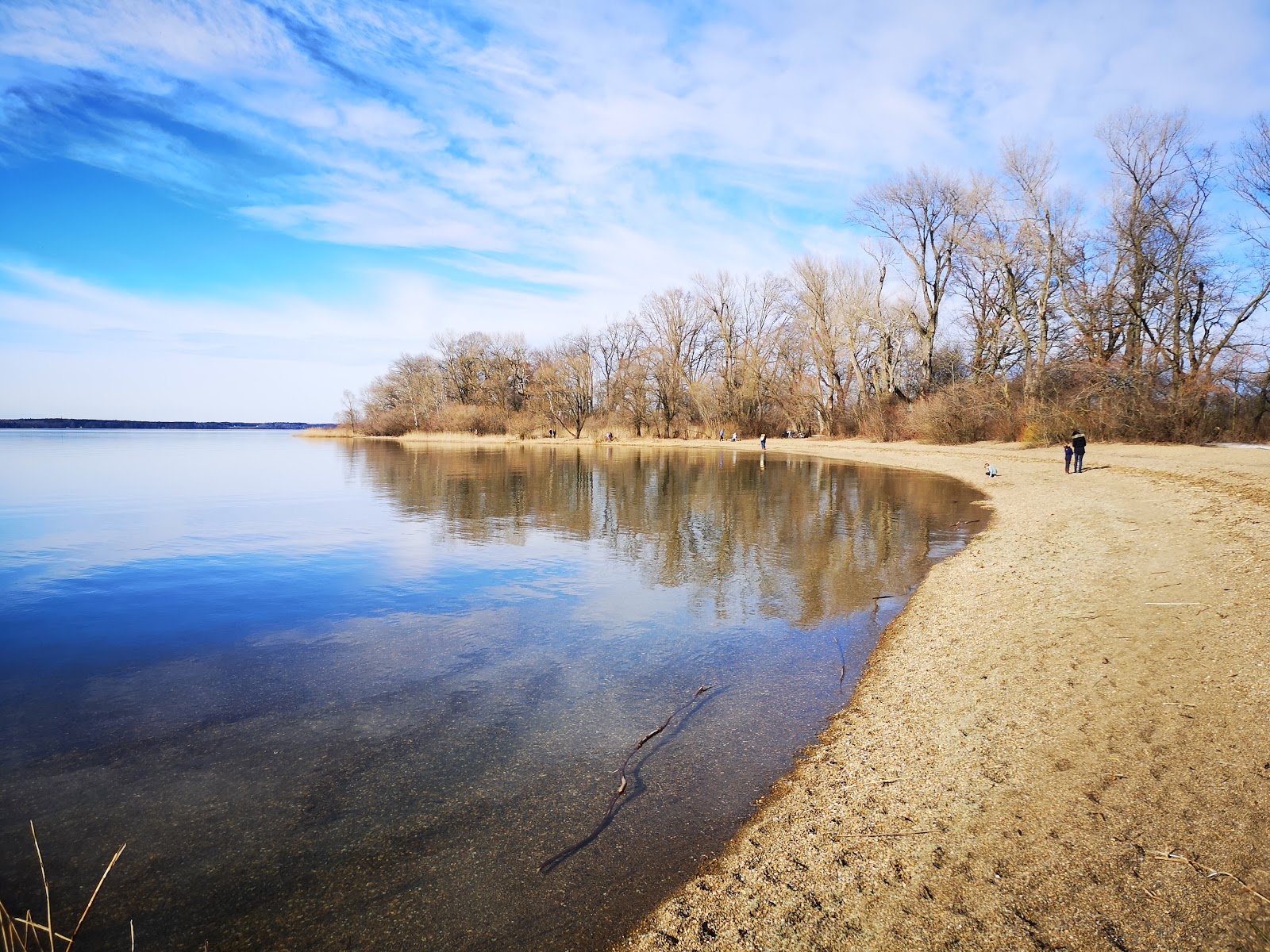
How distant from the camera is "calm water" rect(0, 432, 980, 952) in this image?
3637 millimetres

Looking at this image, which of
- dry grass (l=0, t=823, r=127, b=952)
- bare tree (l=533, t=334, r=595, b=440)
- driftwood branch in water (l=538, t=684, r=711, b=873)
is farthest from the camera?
bare tree (l=533, t=334, r=595, b=440)

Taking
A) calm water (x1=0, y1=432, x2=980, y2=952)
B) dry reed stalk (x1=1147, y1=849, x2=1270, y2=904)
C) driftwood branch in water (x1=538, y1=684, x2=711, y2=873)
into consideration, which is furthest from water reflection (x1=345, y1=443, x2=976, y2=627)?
dry reed stalk (x1=1147, y1=849, x2=1270, y2=904)

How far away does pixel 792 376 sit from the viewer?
191ft

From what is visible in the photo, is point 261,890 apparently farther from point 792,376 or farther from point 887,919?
point 792,376

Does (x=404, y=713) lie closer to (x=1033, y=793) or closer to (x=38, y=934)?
(x=38, y=934)

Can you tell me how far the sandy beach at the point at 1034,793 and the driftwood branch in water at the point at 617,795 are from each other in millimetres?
754

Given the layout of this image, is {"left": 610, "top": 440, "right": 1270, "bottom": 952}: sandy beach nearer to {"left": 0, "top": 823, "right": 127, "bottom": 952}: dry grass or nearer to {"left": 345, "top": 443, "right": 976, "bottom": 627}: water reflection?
{"left": 345, "top": 443, "right": 976, "bottom": 627}: water reflection

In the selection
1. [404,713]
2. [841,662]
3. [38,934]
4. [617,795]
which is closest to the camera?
[38,934]

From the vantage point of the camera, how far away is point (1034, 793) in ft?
13.1

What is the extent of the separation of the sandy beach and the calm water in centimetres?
49

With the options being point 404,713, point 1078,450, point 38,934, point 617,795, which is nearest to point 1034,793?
point 617,795

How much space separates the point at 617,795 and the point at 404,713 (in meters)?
2.34

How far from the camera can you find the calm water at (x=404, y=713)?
364cm

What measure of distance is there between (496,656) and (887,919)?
497 cm
